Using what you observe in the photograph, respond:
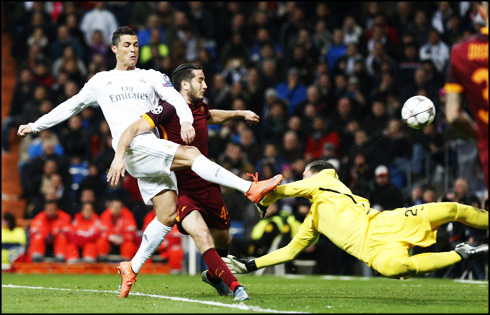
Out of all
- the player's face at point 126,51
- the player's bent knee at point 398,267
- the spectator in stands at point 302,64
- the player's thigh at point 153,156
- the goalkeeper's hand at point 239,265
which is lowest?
the goalkeeper's hand at point 239,265

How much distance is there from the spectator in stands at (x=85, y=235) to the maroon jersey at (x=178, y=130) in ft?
23.1

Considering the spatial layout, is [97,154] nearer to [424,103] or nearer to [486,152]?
[424,103]

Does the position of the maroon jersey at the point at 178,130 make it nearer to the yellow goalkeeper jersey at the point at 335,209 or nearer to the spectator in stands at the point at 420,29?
the yellow goalkeeper jersey at the point at 335,209

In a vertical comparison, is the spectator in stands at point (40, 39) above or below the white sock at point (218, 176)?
above

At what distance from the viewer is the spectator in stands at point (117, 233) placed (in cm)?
1503

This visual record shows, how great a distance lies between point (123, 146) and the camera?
788cm

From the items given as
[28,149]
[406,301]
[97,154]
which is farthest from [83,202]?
[406,301]

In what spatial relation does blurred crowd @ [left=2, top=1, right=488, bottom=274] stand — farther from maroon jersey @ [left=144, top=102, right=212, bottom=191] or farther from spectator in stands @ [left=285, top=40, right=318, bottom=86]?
maroon jersey @ [left=144, top=102, right=212, bottom=191]

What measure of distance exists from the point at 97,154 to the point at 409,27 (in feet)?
22.5

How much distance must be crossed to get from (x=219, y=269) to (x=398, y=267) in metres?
1.58

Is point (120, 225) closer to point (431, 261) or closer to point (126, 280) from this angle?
point (126, 280)

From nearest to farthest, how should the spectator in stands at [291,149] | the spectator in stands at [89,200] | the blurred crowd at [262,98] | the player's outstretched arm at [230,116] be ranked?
the player's outstretched arm at [230,116]
the blurred crowd at [262,98]
the spectator in stands at [291,149]
the spectator in stands at [89,200]

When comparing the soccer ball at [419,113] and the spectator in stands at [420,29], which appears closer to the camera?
the soccer ball at [419,113]

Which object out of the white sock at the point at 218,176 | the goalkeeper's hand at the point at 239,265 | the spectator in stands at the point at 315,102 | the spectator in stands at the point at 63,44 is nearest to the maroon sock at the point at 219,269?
the goalkeeper's hand at the point at 239,265
